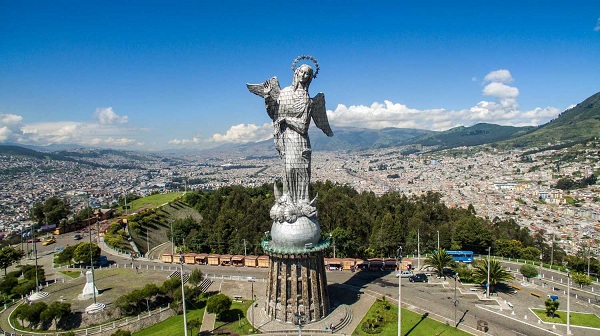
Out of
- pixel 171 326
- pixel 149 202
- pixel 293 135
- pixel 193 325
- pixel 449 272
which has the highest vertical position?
pixel 293 135

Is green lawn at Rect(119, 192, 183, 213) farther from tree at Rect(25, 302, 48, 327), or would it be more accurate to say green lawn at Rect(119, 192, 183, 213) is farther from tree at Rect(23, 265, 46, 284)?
tree at Rect(25, 302, 48, 327)

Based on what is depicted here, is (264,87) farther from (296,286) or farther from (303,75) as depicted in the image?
(296,286)

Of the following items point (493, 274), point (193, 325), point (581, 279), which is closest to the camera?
point (193, 325)

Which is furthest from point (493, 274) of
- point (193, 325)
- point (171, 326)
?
point (171, 326)

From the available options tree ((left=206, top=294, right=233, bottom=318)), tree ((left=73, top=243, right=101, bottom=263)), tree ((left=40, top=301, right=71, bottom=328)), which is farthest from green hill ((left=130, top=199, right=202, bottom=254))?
tree ((left=206, top=294, right=233, bottom=318))

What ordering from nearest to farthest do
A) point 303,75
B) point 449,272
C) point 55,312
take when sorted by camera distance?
point 55,312 → point 303,75 → point 449,272
